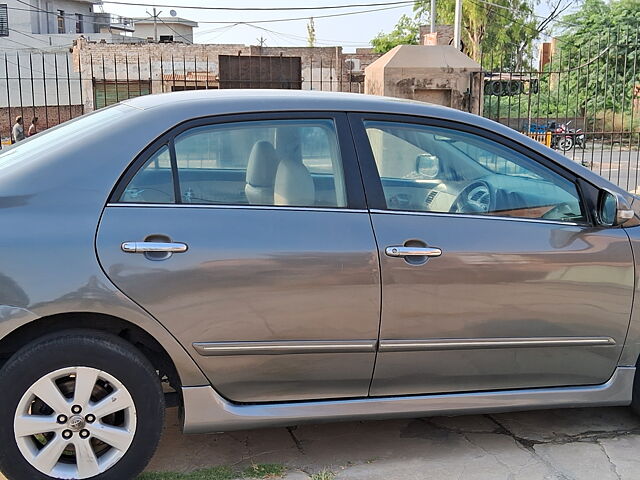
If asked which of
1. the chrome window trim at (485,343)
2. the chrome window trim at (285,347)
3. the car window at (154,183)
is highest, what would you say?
the car window at (154,183)

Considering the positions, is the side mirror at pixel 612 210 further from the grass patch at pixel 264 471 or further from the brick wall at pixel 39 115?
the brick wall at pixel 39 115

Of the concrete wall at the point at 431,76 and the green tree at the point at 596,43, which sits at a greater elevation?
the green tree at the point at 596,43

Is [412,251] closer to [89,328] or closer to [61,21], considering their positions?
[89,328]

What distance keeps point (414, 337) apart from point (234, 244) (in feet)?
2.94

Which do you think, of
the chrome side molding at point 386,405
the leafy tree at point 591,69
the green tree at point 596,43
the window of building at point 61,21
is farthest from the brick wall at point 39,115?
the chrome side molding at point 386,405

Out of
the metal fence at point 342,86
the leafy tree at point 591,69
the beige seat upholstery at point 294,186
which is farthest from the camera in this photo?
the leafy tree at point 591,69

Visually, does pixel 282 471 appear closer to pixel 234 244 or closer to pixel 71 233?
pixel 234 244

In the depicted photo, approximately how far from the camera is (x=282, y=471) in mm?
3205

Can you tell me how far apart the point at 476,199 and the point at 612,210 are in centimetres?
63

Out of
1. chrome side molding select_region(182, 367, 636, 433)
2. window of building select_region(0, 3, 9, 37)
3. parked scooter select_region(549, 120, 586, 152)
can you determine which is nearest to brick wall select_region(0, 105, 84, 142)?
window of building select_region(0, 3, 9, 37)

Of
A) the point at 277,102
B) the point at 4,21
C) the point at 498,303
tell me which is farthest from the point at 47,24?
the point at 498,303

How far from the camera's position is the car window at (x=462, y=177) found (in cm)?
328

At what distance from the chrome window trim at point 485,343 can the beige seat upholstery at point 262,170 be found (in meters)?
0.85

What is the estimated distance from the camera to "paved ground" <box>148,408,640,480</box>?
10.6 ft
